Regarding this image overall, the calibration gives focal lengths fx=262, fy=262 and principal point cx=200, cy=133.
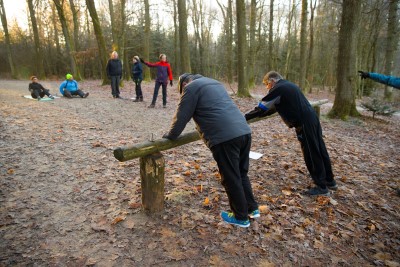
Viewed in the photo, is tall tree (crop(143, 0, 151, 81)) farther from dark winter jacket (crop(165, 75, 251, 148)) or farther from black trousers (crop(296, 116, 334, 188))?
dark winter jacket (crop(165, 75, 251, 148))

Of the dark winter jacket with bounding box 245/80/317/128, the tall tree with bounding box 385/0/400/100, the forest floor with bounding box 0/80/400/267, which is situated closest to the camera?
the forest floor with bounding box 0/80/400/267

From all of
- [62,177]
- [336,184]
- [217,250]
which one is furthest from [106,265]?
[336,184]

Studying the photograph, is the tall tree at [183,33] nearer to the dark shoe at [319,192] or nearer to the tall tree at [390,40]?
the dark shoe at [319,192]

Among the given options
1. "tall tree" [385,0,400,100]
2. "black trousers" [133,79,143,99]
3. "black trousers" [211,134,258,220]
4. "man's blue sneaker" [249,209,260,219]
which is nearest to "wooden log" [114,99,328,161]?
"black trousers" [211,134,258,220]

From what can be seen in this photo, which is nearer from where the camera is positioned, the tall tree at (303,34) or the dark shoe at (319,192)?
the dark shoe at (319,192)

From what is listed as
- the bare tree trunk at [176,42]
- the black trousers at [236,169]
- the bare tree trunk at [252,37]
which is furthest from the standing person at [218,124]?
the bare tree trunk at [176,42]

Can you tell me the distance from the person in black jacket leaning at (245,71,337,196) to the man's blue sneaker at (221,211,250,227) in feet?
4.90

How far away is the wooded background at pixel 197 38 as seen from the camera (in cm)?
1781

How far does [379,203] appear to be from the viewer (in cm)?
417

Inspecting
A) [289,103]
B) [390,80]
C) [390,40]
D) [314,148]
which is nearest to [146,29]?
[390,40]

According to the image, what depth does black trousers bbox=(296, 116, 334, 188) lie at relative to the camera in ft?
13.2

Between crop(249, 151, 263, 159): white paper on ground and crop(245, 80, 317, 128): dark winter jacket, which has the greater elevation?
crop(245, 80, 317, 128): dark winter jacket

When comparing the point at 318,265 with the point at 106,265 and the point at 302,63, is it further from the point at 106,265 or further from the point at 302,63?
the point at 302,63

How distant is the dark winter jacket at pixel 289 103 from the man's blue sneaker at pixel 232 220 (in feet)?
5.44
